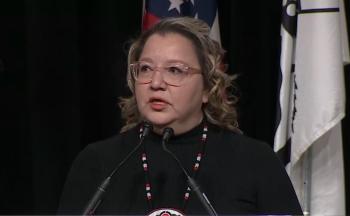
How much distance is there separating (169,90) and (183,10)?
96 cm

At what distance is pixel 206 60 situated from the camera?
66.9 inches

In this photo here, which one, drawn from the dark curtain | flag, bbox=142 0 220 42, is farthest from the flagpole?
flag, bbox=142 0 220 42

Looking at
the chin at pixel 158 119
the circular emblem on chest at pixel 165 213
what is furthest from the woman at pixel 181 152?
the circular emblem on chest at pixel 165 213

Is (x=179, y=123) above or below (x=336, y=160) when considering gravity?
above

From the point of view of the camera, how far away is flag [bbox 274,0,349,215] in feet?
7.32

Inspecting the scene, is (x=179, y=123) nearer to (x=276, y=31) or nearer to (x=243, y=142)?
(x=243, y=142)

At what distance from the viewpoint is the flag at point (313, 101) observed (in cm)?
223

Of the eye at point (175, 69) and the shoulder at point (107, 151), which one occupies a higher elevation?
the eye at point (175, 69)

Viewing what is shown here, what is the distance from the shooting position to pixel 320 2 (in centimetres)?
225

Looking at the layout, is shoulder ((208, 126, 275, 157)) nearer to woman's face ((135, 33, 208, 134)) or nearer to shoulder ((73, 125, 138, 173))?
woman's face ((135, 33, 208, 134))

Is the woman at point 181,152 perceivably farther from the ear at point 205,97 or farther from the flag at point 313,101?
the flag at point 313,101

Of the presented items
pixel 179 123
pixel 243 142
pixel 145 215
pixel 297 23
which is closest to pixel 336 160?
pixel 297 23

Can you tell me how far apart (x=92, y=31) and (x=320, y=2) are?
3.30 feet

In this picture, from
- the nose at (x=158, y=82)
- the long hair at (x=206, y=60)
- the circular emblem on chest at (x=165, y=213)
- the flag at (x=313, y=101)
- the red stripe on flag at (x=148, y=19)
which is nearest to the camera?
the circular emblem on chest at (x=165, y=213)
